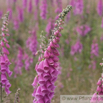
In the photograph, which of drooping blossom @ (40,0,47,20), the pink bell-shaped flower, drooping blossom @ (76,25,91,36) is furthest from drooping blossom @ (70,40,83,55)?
the pink bell-shaped flower

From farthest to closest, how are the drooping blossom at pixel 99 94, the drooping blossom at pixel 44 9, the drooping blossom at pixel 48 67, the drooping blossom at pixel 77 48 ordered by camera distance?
the drooping blossom at pixel 44 9 < the drooping blossom at pixel 77 48 < the drooping blossom at pixel 48 67 < the drooping blossom at pixel 99 94

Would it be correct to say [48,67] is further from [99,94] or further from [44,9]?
[44,9]

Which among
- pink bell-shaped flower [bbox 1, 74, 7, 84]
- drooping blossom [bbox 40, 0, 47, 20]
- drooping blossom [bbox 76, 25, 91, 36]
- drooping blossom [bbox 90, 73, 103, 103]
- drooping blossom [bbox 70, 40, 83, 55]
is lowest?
drooping blossom [bbox 90, 73, 103, 103]

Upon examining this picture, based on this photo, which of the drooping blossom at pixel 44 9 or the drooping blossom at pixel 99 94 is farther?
the drooping blossom at pixel 44 9

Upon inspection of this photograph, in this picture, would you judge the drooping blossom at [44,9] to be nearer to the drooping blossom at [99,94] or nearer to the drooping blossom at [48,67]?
the drooping blossom at [48,67]

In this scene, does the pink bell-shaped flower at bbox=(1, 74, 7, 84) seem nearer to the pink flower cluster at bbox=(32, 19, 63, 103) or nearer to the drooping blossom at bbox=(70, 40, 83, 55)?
the pink flower cluster at bbox=(32, 19, 63, 103)

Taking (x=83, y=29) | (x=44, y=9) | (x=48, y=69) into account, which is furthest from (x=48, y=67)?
(x=44, y=9)

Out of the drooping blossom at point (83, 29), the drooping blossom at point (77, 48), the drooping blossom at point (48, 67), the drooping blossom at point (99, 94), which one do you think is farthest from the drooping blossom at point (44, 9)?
the drooping blossom at point (99, 94)

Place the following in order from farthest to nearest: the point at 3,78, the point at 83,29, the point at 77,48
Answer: the point at 83,29, the point at 77,48, the point at 3,78

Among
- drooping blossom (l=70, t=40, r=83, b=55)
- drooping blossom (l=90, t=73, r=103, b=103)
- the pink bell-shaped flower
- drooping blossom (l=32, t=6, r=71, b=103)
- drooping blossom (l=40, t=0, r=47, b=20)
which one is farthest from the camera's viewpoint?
drooping blossom (l=40, t=0, r=47, b=20)

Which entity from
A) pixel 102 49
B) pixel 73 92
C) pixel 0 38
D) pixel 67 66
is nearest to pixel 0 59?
pixel 0 38

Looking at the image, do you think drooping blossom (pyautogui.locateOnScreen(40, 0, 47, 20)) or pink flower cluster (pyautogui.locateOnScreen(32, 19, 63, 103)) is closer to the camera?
pink flower cluster (pyautogui.locateOnScreen(32, 19, 63, 103))

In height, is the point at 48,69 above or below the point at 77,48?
below

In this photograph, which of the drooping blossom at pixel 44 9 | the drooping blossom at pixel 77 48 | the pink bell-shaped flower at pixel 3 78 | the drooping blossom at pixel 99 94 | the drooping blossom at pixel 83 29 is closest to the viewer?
the drooping blossom at pixel 99 94
